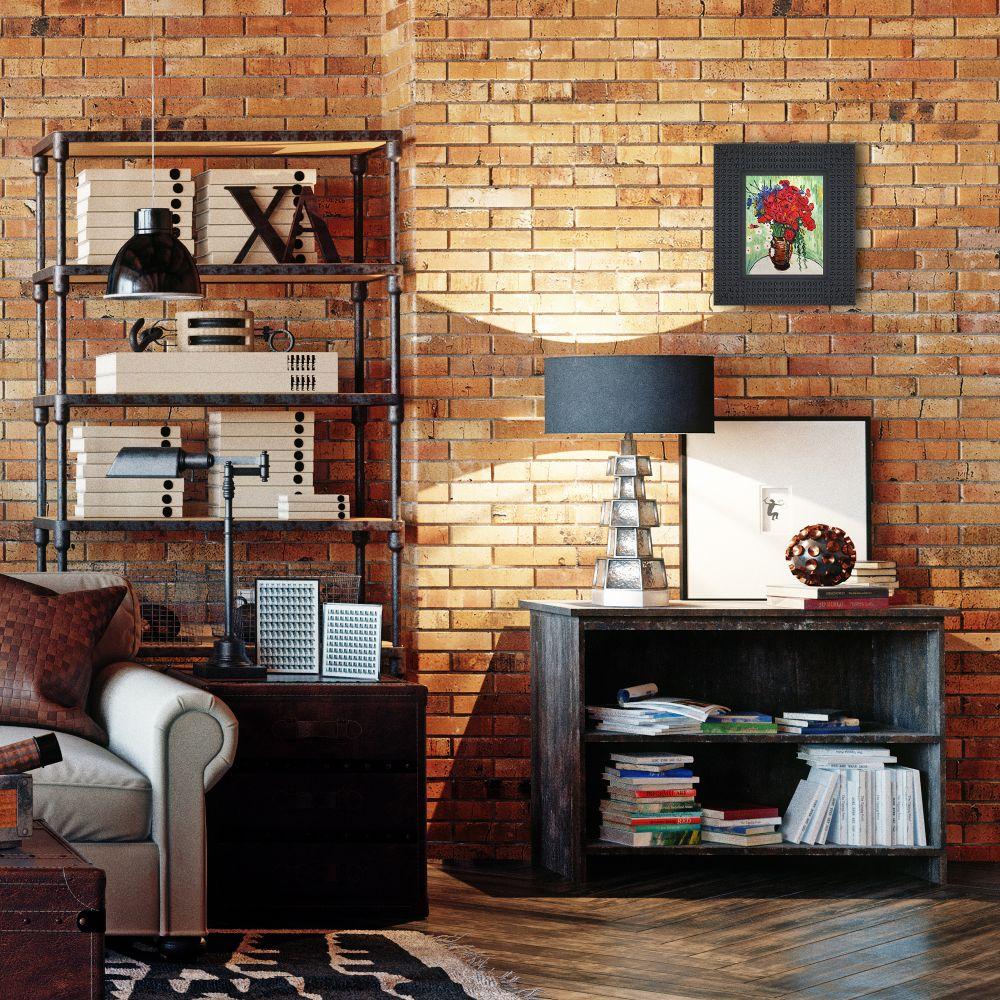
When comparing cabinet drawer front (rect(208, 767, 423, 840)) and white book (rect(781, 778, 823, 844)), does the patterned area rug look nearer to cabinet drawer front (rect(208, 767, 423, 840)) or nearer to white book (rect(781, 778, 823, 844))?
cabinet drawer front (rect(208, 767, 423, 840))

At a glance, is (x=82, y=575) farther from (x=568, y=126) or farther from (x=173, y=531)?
(x=568, y=126)

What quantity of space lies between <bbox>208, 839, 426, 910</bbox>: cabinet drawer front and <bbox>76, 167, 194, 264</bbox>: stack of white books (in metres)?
1.87

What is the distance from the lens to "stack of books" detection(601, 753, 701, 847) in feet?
14.5

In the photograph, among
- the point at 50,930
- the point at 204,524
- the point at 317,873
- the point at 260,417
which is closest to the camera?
the point at 50,930

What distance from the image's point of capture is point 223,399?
Answer: 459 cm

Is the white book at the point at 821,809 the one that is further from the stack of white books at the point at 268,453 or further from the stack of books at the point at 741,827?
the stack of white books at the point at 268,453

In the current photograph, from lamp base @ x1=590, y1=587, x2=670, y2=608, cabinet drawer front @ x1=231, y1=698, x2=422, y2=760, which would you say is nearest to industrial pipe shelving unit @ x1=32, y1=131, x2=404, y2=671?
cabinet drawer front @ x1=231, y1=698, x2=422, y2=760

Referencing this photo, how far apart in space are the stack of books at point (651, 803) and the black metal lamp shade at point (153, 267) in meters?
1.86

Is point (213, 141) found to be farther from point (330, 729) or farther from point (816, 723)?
point (816, 723)

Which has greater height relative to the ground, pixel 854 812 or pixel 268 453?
pixel 268 453

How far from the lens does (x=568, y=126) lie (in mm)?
4801

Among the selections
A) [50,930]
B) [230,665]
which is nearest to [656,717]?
[230,665]

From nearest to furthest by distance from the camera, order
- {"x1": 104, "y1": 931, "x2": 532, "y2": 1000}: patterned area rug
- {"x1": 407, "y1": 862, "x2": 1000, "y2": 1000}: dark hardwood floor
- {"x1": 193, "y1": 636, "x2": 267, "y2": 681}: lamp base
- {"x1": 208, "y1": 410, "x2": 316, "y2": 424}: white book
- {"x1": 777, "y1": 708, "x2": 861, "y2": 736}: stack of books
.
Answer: {"x1": 104, "y1": 931, "x2": 532, "y2": 1000}: patterned area rug < {"x1": 407, "y1": 862, "x2": 1000, "y2": 1000}: dark hardwood floor < {"x1": 193, "y1": 636, "x2": 267, "y2": 681}: lamp base < {"x1": 777, "y1": 708, "x2": 861, "y2": 736}: stack of books < {"x1": 208, "y1": 410, "x2": 316, "y2": 424}: white book

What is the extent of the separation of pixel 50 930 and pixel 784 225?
319 centimetres
